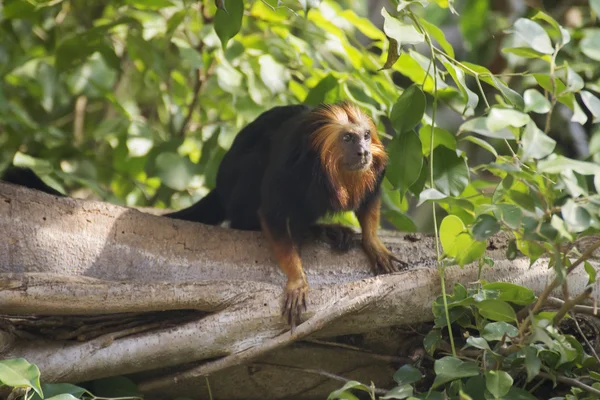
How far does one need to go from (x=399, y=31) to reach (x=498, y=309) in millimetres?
889

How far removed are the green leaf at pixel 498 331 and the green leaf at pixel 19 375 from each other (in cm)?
131

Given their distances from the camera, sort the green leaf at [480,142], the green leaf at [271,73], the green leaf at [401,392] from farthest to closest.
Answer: the green leaf at [271,73] < the green leaf at [480,142] < the green leaf at [401,392]

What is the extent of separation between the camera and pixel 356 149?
124 inches

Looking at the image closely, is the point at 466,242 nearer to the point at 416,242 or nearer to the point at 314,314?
the point at 314,314

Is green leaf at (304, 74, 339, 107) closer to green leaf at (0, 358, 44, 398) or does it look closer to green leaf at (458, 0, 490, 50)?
green leaf at (458, 0, 490, 50)

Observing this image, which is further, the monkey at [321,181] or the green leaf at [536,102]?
the monkey at [321,181]

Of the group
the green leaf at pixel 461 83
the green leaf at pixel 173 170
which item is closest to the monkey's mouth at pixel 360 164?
the green leaf at pixel 461 83

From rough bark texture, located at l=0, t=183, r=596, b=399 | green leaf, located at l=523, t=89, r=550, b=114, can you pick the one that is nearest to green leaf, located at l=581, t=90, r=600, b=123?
green leaf, located at l=523, t=89, r=550, b=114

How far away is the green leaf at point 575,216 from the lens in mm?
1860

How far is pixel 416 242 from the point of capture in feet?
10.7

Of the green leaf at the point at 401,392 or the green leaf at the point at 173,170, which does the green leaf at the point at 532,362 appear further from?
the green leaf at the point at 173,170

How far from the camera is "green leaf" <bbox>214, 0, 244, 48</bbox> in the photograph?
2561 millimetres

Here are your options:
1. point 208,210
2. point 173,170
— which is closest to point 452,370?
point 208,210

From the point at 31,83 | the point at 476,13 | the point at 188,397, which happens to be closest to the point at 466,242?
the point at 188,397
